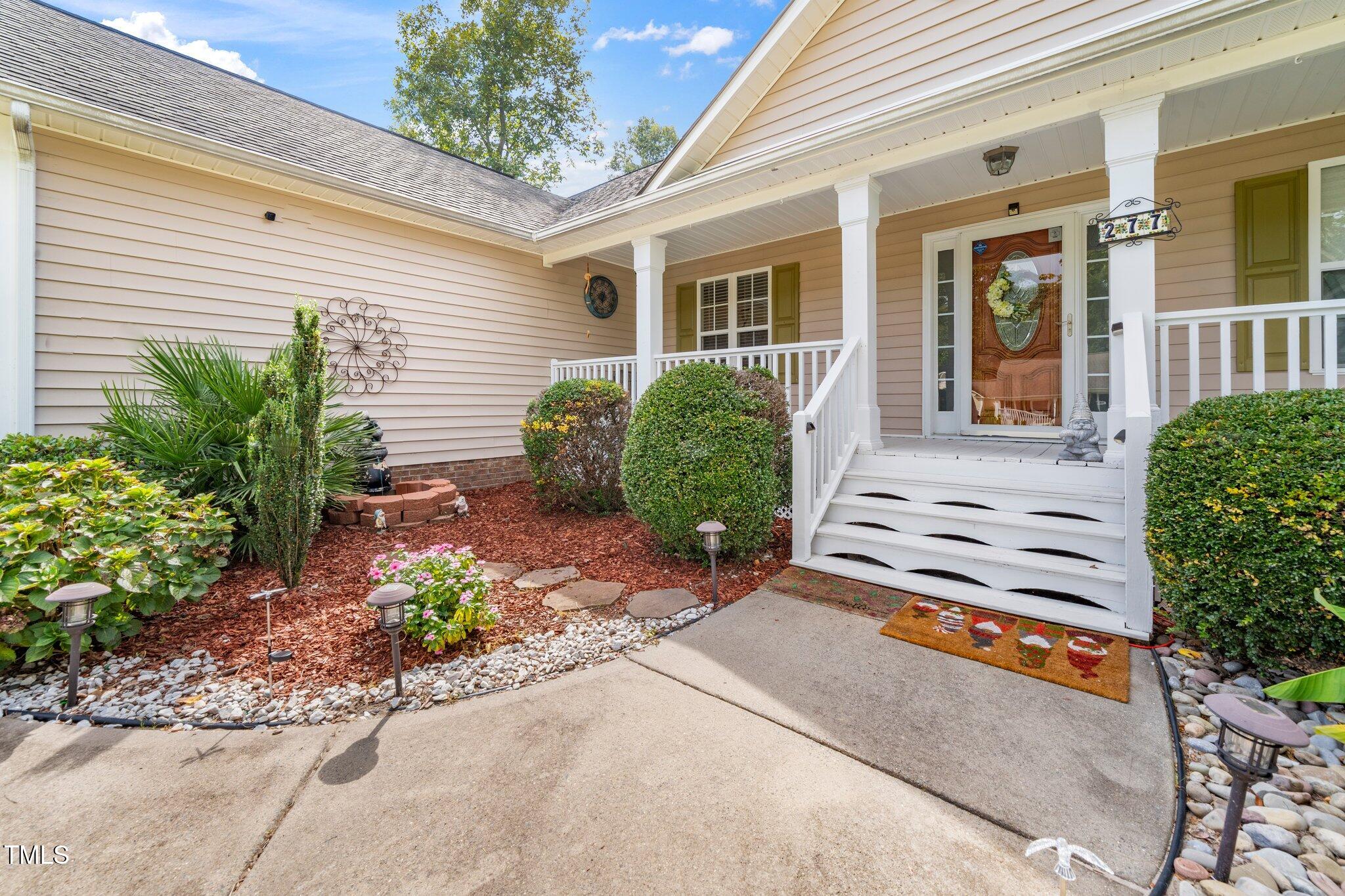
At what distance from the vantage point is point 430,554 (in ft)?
9.90

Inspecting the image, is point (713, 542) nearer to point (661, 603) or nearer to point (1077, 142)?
point (661, 603)

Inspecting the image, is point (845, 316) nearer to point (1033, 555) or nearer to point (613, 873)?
point (1033, 555)

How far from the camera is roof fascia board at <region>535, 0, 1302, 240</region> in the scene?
128 inches

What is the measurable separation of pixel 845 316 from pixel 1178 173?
3.03m

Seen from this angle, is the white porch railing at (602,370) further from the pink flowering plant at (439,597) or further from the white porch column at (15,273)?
the white porch column at (15,273)

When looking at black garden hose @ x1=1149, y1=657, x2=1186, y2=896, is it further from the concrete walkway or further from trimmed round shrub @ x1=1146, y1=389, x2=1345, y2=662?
trimmed round shrub @ x1=1146, y1=389, x2=1345, y2=662

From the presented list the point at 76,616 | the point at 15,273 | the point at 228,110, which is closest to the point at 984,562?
the point at 76,616

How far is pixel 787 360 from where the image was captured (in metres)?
4.92

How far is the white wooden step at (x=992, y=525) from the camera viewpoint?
324cm

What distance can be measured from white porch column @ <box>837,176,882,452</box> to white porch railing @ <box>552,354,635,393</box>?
2.63 metres

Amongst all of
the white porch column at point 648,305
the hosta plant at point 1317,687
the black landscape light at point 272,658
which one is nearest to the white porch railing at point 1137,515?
the hosta plant at point 1317,687

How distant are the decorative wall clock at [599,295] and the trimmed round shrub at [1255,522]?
6973 millimetres

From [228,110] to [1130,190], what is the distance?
27.4ft

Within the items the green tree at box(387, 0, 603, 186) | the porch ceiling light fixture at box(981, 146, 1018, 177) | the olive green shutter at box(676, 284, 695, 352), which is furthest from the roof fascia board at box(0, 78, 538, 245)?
the green tree at box(387, 0, 603, 186)
